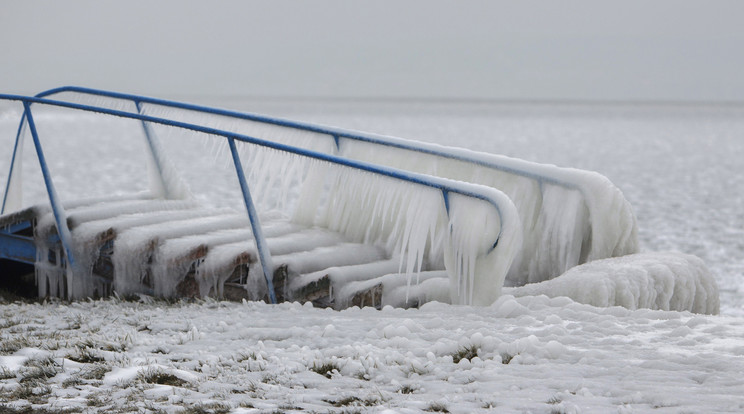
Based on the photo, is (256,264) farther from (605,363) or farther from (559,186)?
(605,363)

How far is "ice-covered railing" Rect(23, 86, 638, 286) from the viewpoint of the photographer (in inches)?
261

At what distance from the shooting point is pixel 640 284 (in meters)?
5.96

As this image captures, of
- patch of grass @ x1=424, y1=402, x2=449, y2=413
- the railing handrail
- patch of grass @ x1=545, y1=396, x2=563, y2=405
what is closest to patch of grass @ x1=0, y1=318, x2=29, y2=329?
the railing handrail

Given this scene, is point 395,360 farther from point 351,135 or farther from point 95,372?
point 351,135

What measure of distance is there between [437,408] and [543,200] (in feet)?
10.5

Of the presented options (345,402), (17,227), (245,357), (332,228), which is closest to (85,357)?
(245,357)

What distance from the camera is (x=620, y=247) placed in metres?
6.75

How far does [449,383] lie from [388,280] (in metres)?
2.06

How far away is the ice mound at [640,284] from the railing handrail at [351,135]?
2.38 feet

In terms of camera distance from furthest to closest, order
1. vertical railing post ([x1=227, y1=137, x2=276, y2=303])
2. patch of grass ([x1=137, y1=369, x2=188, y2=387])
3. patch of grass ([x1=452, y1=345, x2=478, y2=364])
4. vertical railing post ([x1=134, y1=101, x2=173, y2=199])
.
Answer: vertical railing post ([x1=134, y1=101, x2=173, y2=199]), vertical railing post ([x1=227, y1=137, x2=276, y2=303]), patch of grass ([x1=452, y1=345, x2=478, y2=364]), patch of grass ([x1=137, y1=369, x2=188, y2=387])

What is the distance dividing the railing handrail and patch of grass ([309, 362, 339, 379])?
287 centimetres

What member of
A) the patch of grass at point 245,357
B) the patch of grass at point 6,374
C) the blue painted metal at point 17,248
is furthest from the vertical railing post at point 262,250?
the blue painted metal at point 17,248

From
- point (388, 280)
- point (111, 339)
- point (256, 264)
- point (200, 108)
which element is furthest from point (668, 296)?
point (200, 108)

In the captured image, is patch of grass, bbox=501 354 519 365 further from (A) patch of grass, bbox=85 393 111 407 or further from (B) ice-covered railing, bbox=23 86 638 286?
(B) ice-covered railing, bbox=23 86 638 286
